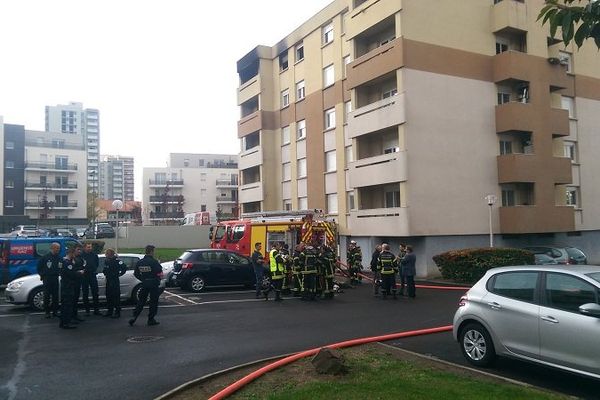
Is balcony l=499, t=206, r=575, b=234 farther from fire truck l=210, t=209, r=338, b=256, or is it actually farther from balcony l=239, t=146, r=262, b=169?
balcony l=239, t=146, r=262, b=169

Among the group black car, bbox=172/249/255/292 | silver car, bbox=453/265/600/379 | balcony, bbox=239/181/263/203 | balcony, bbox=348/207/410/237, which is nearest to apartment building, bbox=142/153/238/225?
balcony, bbox=239/181/263/203

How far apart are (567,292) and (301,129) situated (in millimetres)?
30304

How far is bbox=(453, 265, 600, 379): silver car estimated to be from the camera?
6469mm

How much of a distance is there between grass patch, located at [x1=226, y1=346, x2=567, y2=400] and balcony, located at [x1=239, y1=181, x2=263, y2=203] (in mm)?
31922

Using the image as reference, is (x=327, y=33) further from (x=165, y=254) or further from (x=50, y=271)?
(x=50, y=271)

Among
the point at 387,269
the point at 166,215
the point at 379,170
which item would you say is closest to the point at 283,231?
the point at 387,269

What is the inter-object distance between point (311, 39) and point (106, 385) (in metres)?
30.6

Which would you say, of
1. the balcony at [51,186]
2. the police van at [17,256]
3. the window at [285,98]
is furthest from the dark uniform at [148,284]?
the balcony at [51,186]

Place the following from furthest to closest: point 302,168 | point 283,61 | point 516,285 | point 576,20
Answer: point 283,61, point 302,168, point 516,285, point 576,20

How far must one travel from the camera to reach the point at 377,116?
2684 cm

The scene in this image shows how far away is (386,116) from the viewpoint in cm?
2620

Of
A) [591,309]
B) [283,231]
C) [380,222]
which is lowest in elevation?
[591,309]

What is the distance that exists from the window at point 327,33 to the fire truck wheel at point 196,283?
772 inches

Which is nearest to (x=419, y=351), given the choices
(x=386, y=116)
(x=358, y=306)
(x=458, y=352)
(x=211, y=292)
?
(x=458, y=352)
